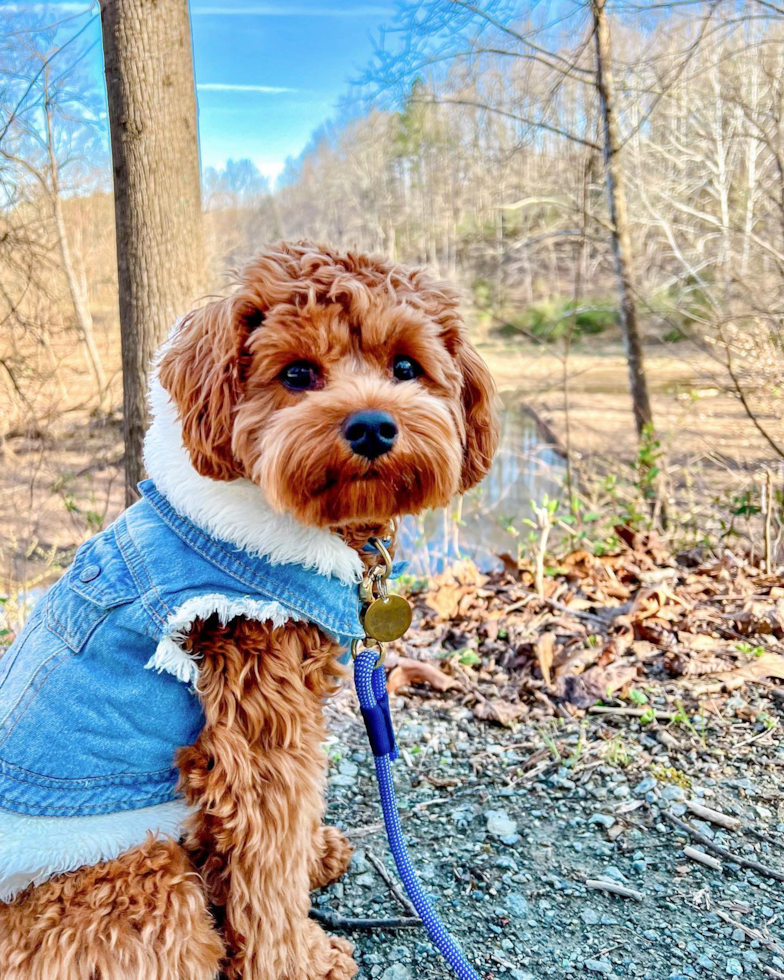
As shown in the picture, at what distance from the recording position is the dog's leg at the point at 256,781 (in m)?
1.84

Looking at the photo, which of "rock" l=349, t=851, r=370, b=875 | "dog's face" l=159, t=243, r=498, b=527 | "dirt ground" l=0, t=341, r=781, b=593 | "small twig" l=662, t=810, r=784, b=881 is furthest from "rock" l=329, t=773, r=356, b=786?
"dirt ground" l=0, t=341, r=781, b=593

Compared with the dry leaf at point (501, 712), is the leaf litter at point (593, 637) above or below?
above

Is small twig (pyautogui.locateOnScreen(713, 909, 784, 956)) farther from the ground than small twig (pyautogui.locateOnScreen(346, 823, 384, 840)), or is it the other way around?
small twig (pyautogui.locateOnScreen(713, 909, 784, 956))

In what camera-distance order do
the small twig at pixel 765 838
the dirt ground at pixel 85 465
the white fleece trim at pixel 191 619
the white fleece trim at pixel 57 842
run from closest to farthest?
the white fleece trim at pixel 57 842
the white fleece trim at pixel 191 619
the small twig at pixel 765 838
the dirt ground at pixel 85 465

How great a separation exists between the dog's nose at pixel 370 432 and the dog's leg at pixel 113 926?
113 cm

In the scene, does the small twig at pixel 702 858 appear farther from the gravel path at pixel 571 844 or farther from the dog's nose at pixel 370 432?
the dog's nose at pixel 370 432

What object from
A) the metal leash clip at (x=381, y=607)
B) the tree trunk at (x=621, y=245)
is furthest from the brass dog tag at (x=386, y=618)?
the tree trunk at (x=621, y=245)

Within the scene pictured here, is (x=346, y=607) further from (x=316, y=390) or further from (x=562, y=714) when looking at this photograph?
(x=562, y=714)

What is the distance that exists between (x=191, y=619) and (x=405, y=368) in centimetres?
91

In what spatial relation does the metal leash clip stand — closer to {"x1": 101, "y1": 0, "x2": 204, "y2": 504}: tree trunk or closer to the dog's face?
the dog's face

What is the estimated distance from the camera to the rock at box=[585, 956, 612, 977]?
6.98ft

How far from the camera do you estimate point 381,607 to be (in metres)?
2.16

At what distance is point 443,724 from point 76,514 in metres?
4.97

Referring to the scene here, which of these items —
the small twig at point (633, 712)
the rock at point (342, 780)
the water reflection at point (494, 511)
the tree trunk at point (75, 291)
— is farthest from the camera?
the tree trunk at point (75, 291)
